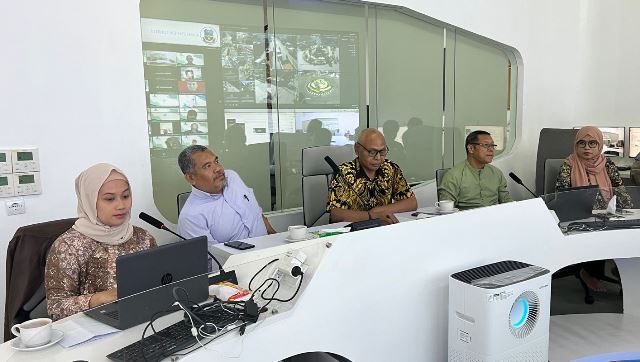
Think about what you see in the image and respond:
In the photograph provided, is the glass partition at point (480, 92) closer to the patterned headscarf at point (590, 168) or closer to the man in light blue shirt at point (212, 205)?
the patterned headscarf at point (590, 168)

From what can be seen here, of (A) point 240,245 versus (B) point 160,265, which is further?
(A) point 240,245

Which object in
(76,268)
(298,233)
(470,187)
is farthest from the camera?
(470,187)

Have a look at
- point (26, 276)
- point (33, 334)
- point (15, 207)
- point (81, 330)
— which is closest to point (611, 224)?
point (81, 330)

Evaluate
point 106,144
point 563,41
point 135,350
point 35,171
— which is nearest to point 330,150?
point 106,144

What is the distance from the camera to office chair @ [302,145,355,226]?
10.1 feet

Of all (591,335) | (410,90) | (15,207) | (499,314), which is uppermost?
(410,90)

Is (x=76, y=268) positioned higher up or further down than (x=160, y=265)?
further down

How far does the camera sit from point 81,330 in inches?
48.2

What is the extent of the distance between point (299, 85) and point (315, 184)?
3.06 feet

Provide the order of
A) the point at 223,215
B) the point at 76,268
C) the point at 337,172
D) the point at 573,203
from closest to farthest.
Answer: the point at 76,268 < the point at 573,203 < the point at 223,215 < the point at 337,172

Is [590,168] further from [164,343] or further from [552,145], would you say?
[164,343]

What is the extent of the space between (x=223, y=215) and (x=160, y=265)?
1.18m

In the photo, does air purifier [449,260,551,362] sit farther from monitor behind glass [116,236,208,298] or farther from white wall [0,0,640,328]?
white wall [0,0,640,328]

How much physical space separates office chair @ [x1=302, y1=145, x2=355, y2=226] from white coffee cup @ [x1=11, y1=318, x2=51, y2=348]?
2009 mm
